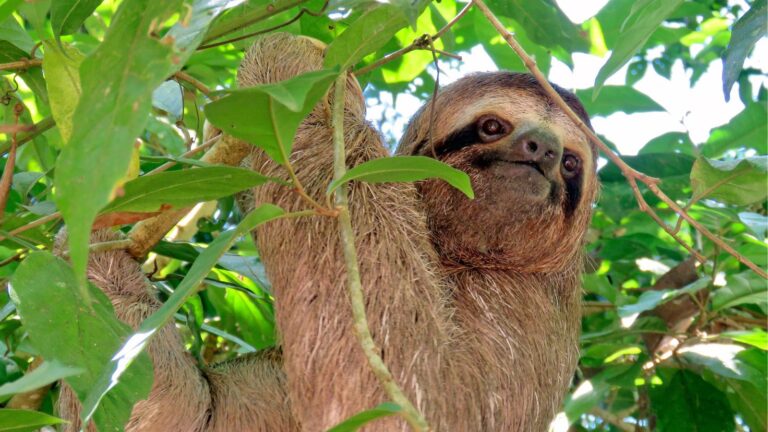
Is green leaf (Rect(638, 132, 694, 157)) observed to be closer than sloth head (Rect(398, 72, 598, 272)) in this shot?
No

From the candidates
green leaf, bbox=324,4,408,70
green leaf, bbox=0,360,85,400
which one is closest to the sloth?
green leaf, bbox=324,4,408,70

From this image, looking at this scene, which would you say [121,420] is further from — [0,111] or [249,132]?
[0,111]

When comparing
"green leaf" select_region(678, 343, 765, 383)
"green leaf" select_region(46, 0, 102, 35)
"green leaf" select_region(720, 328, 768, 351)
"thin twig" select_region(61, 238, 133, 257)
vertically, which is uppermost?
"green leaf" select_region(46, 0, 102, 35)

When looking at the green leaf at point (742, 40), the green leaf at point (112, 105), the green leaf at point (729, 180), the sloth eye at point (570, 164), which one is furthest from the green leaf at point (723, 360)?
the green leaf at point (112, 105)

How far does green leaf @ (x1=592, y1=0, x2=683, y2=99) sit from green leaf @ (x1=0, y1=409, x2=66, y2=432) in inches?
89.7

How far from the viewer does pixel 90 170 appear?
70.4 inches

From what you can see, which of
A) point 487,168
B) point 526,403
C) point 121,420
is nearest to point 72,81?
point 121,420

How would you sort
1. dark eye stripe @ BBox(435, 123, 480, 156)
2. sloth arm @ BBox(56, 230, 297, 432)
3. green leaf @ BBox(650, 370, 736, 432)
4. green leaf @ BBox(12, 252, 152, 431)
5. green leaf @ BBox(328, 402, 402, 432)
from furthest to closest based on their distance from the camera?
1. green leaf @ BBox(650, 370, 736, 432)
2. dark eye stripe @ BBox(435, 123, 480, 156)
3. sloth arm @ BBox(56, 230, 297, 432)
4. green leaf @ BBox(12, 252, 152, 431)
5. green leaf @ BBox(328, 402, 402, 432)

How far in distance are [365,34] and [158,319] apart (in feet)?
4.18

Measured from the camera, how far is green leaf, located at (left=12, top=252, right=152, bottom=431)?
8.61 feet

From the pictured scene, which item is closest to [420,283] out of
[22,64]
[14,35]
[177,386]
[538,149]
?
[538,149]

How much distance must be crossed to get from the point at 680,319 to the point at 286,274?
380 cm

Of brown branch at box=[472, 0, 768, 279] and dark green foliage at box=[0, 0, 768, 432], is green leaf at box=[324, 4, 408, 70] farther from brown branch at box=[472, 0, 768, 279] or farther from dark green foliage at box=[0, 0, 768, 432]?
brown branch at box=[472, 0, 768, 279]

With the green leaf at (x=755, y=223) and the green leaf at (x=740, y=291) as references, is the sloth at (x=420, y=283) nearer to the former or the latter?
the green leaf at (x=755, y=223)
